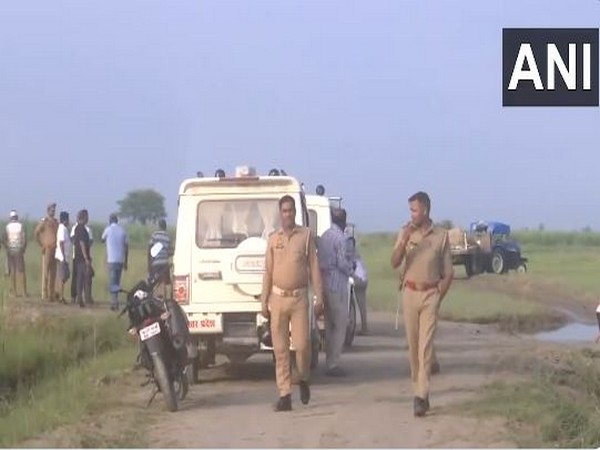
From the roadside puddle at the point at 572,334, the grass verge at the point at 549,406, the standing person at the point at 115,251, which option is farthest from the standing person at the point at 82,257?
the grass verge at the point at 549,406

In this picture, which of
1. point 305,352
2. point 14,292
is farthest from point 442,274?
point 14,292

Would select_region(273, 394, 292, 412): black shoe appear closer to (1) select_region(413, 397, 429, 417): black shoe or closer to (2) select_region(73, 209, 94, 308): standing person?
(1) select_region(413, 397, 429, 417): black shoe

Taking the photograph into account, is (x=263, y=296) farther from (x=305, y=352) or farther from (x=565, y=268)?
(x=565, y=268)

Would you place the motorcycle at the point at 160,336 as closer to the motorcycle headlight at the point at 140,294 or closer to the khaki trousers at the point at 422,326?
the motorcycle headlight at the point at 140,294

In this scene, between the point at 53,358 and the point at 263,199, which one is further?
the point at 53,358

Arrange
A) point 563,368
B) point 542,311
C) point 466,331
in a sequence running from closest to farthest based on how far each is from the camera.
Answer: point 563,368 < point 466,331 < point 542,311

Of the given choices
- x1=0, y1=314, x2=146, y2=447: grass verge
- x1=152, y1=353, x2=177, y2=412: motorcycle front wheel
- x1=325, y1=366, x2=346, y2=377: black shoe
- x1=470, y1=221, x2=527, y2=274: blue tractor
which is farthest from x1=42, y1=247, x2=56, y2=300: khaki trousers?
x1=470, y1=221, x2=527, y2=274: blue tractor

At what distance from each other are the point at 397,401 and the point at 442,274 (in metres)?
1.73

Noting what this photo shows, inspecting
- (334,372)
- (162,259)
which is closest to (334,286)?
(334,372)

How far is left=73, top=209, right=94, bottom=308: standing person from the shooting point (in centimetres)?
2220

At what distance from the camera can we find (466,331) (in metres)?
22.7

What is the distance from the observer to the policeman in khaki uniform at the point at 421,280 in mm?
11203

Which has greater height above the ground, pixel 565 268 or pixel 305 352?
pixel 305 352

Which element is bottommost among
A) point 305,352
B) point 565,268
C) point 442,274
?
point 565,268
